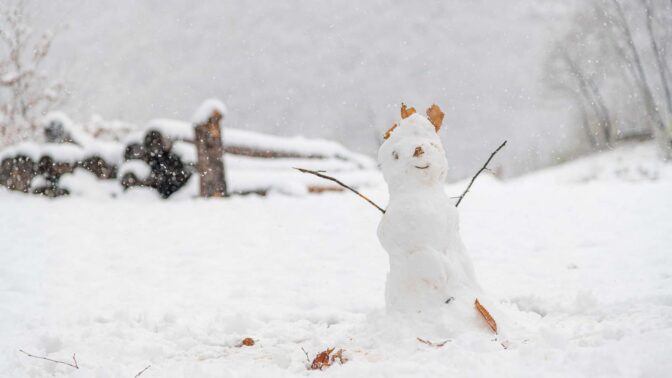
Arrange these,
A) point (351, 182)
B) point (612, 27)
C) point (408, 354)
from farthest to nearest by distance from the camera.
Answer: point (612, 27)
point (351, 182)
point (408, 354)

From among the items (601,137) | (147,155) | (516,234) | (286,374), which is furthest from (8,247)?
(601,137)

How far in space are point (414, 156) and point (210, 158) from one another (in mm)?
6503

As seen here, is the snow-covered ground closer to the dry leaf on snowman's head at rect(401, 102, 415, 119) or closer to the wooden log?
the wooden log

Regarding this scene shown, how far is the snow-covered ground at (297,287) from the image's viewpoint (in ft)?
6.69

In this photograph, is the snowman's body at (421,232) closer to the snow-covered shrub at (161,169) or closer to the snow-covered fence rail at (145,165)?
the snow-covered fence rail at (145,165)

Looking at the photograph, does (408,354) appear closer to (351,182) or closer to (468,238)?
(468,238)

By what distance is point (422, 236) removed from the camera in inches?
91.0

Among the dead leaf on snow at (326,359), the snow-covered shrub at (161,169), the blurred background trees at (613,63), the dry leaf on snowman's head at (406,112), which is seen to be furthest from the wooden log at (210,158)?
the blurred background trees at (613,63)

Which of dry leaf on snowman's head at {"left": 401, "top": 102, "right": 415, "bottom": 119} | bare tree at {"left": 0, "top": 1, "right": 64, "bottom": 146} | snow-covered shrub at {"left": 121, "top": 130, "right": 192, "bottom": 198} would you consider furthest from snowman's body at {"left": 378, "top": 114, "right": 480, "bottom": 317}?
bare tree at {"left": 0, "top": 1, "right": 64, "bottom": 146}

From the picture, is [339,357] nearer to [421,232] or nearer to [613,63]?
[421,232]

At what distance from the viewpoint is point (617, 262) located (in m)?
4.33

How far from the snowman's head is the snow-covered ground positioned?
0.73m

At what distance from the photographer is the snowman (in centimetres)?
229

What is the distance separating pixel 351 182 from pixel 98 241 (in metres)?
7.34
